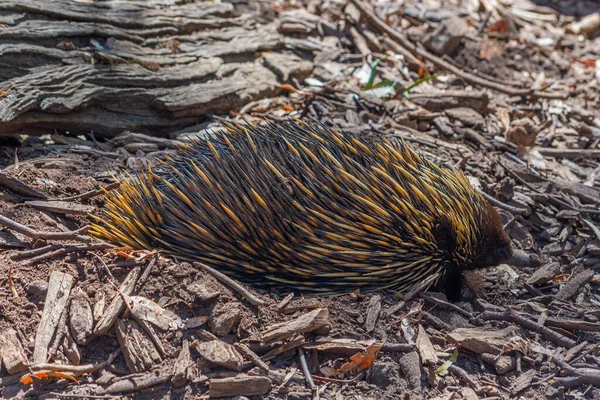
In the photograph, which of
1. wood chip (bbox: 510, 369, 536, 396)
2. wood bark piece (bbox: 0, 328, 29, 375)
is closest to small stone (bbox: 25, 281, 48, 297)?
wood bark piece (bbox: 0, 328, 29, 375)

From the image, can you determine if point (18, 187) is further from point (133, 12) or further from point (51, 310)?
point (133, 12)

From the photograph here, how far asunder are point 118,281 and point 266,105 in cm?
295

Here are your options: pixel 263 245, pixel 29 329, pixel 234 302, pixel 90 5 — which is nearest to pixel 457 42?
pixel 90 5

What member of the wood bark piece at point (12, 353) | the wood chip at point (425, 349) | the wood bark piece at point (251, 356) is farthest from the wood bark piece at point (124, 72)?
the wood chip at point (425, 349)

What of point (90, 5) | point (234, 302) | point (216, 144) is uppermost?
point (90, 5)

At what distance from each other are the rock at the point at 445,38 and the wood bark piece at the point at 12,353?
18.7 ft

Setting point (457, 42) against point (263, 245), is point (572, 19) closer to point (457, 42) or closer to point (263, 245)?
point (457, 42)

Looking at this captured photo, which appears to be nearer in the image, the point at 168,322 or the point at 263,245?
the point at 168,322

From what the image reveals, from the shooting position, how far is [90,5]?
5.61m

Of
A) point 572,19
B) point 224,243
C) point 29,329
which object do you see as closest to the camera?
point 29,329

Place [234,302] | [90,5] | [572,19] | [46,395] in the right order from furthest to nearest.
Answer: [572,19], [90,5], [234,302], [46,395]

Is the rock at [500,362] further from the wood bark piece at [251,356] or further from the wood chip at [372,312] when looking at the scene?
the wood bark piece at [251,356]

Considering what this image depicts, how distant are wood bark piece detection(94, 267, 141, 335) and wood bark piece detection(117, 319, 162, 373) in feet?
0.17

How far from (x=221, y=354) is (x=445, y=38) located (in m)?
5.33
